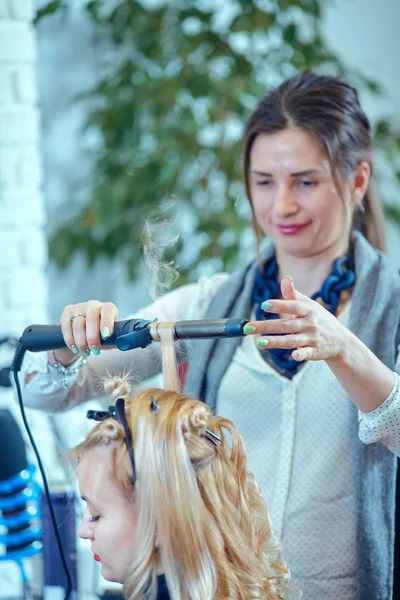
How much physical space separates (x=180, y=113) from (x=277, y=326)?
1730mm

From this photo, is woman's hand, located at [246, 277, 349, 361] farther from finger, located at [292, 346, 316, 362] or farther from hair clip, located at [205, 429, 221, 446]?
hair clip, located at [205, 429, 221, 446]

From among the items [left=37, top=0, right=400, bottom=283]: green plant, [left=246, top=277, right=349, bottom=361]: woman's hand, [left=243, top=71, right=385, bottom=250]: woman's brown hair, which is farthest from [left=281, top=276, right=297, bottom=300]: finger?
[left=37, top=0, right=400, bottom=283]: green plant

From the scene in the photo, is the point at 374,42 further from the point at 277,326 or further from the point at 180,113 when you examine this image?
the point at 277,326

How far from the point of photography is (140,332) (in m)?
1.03

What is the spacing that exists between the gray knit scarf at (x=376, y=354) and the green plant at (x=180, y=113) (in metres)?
1.07

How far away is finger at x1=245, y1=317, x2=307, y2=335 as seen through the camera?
3.14 feet

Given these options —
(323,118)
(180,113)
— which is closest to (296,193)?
(323,118)

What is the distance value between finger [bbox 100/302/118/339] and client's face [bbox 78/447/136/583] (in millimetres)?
157

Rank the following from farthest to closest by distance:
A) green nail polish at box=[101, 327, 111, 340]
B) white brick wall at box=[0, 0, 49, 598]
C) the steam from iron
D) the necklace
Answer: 1. white brick wall at box=[0, 0, 49, 598]
2. the necklace
3. the steam from iron
4. green nail polish at box=[101, 327, 111, 340]

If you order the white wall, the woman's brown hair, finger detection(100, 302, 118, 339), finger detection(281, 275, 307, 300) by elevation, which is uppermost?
the white wall

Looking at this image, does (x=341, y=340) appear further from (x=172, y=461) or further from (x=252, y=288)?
(x=252, y=288)

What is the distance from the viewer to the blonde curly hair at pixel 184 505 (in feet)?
3.26

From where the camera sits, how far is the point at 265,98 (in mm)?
1462

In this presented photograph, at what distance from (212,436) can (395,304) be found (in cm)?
49
